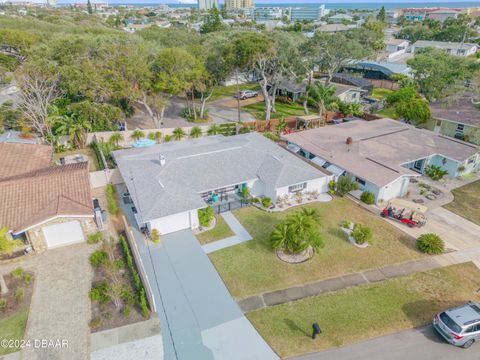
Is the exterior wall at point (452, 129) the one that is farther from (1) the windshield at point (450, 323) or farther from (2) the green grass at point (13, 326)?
(2) the green grass at point (13, 326)

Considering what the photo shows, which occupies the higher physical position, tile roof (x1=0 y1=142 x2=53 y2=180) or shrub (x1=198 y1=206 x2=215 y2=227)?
tile roof (x1=0 y1=142 x2=53 y2=180)

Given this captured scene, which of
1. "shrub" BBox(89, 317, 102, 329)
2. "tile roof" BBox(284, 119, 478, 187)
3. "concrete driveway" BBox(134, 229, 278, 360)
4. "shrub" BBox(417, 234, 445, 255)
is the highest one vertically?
"tile roof" BBox(284, 119, 478, 187)

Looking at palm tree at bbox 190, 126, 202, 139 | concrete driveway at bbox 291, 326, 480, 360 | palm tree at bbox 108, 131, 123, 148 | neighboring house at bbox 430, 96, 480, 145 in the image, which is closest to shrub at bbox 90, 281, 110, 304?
concrete driveway at bbox 291, 326, 480, 360

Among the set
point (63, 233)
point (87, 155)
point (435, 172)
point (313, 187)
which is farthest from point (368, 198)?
point (87, 155)

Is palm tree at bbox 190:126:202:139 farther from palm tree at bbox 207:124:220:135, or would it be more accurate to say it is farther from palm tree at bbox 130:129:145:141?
palm tree at bbox 130:129:145:141

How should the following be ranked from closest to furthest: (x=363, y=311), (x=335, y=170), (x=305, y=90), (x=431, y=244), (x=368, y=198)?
1. (x=363, y=311)
2. (x=431, y=244)
3. (x=368, y=198)
4. (x=335, y=170)
5. (x=305, y=90)

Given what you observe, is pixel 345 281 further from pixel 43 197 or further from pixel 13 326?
pixel 43 197
